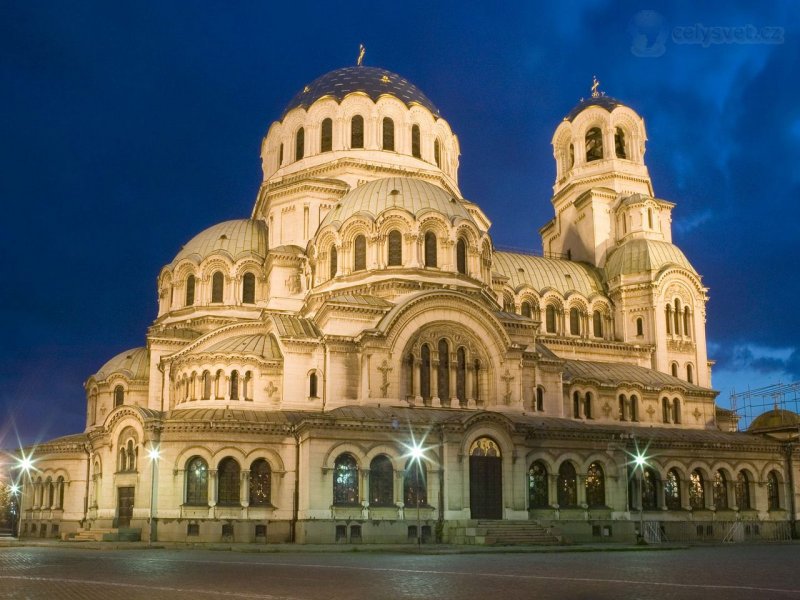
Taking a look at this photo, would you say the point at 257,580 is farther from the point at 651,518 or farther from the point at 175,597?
the point at 651,518

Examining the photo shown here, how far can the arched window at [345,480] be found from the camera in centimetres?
3819

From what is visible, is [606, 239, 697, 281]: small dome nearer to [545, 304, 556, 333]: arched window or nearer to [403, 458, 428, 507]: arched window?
[545, 304, 556, 333]: arched window

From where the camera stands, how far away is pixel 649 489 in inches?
1773

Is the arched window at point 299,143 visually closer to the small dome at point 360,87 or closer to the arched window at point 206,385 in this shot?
the small dome at point 360,87

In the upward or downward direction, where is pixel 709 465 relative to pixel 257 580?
upward

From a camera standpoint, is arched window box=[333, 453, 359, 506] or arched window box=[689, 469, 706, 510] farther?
arched window box=[689, 469, 706, 510]

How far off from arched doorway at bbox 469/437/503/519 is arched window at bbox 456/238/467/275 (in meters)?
10.9

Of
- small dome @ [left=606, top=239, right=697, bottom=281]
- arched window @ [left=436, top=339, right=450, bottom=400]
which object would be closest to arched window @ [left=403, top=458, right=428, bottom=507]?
arched window @ [left=436, top=339, right=450, bottom=400]

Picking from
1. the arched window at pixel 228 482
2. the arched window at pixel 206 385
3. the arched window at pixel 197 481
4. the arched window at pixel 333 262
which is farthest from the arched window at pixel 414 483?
the arched window at pixel 333 262

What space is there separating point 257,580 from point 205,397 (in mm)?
24294

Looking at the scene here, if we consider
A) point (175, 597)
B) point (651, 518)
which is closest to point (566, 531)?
point (651, 518)

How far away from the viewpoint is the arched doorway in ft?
128

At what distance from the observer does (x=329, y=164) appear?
55031 millimetres

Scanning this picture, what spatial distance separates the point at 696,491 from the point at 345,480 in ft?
64.5
